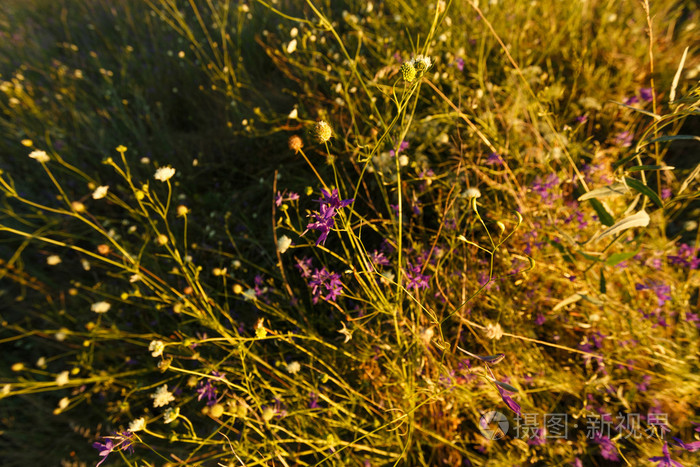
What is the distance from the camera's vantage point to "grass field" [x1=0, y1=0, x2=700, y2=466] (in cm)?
118

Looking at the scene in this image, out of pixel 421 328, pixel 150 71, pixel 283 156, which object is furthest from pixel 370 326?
pixel 150 71

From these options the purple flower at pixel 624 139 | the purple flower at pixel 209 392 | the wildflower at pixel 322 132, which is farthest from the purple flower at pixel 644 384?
the purple flower at pixel 209 392

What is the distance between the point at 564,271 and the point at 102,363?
210cm

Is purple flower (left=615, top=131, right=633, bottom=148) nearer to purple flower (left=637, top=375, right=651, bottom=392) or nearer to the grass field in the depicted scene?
the grass field

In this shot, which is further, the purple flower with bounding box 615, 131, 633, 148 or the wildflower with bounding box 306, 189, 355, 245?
the purple flower with bounding box 615, 131, 633, 148

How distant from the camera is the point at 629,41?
2.03 m

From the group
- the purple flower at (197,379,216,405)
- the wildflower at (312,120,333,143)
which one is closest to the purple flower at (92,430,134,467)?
the purple flower at (197,379,216,405)

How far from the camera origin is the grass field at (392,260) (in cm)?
118

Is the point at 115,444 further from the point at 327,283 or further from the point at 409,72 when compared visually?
the point at 409,72

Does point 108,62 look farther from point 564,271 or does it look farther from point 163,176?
point 564,271

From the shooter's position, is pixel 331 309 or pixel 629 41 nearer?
pixel 331 309

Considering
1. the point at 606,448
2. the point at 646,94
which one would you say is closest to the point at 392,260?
the point at 606,448

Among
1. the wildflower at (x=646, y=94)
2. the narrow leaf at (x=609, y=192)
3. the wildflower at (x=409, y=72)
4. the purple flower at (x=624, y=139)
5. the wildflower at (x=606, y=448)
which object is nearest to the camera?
the wildflower at (x=409, y=72)

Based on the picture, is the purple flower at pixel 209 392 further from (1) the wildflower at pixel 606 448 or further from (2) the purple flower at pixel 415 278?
(1) the wildflower at pixel 606 448
